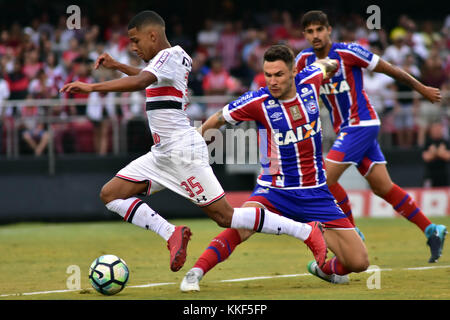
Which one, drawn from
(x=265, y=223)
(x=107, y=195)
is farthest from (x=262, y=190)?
(x=107, y=195)

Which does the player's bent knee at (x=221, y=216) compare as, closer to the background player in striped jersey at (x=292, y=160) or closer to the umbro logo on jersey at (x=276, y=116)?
the background player in striped jersey at (x=292, y=160)

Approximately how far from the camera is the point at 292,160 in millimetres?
7590

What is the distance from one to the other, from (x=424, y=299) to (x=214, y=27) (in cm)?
1431

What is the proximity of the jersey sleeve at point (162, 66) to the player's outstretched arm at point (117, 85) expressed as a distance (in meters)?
0.08

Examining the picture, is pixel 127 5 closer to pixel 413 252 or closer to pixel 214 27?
pixel 214 27

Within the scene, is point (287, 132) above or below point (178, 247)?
above

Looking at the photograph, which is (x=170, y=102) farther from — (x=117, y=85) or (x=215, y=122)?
(x=117, y=85)

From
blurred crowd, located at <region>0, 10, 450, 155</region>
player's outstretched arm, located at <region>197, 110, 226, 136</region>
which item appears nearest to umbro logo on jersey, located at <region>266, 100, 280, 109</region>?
player's outstretched arm, located at <region>197, 110, 226, 136</region>

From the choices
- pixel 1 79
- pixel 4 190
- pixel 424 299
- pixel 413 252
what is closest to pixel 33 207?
pixel 4 190

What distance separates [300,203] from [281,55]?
53.7 inches

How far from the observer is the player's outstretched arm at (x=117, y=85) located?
260 inches

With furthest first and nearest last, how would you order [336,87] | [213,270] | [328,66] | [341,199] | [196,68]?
[196,68] → [336,87] → [341,199] → [213,270] → [328,66]

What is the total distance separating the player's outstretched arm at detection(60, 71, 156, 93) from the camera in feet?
21.7

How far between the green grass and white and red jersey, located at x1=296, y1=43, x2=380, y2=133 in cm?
168
